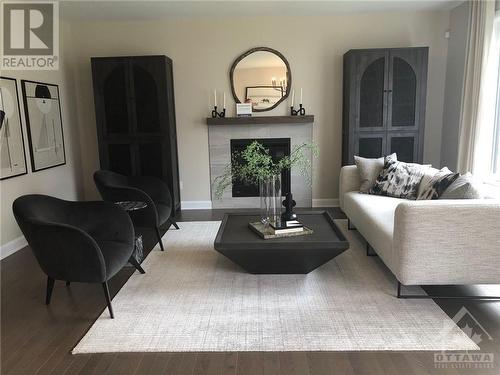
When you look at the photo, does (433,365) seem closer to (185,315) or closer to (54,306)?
(185,315)

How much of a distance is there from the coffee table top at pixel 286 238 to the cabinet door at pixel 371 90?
6.18 feet

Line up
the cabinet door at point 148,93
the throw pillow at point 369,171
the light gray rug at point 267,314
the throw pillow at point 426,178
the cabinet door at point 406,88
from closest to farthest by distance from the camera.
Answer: the light gray rug at point 267,314, the throw pillow at point 426,178, the throw pillow at point 369,171, the cabinet door at point 406,88, the cabinet door at point 148,93

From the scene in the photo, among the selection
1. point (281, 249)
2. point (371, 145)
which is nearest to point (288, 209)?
point (281, 249)

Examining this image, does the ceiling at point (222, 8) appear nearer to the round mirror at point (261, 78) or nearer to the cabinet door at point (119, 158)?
the round mirror at point (261, 78)

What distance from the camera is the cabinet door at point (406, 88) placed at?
4602 mm

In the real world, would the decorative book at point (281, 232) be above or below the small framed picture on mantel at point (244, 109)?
below

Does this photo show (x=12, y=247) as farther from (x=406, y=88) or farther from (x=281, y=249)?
(x=406, y=88)

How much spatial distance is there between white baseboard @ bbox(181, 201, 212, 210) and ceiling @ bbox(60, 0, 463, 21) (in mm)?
2505

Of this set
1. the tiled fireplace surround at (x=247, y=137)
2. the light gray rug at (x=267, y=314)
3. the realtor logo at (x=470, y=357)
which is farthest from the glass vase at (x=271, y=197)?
the tiled fireplace surround at (x=247, y=137)

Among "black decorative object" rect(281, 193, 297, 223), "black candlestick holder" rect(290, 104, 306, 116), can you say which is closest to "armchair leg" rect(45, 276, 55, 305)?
"black decorative object" rect(281, 193, 297, 223)

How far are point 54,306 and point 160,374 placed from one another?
1.19m

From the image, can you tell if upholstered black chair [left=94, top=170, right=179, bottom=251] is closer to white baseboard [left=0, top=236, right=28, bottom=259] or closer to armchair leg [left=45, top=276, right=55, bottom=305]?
white baseboard [left=0, top=236, right=28, bottom=259]

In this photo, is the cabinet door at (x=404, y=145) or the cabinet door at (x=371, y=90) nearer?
the cabinet door at (x=371, y=90)

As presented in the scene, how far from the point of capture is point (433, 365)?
1955 millimetres
